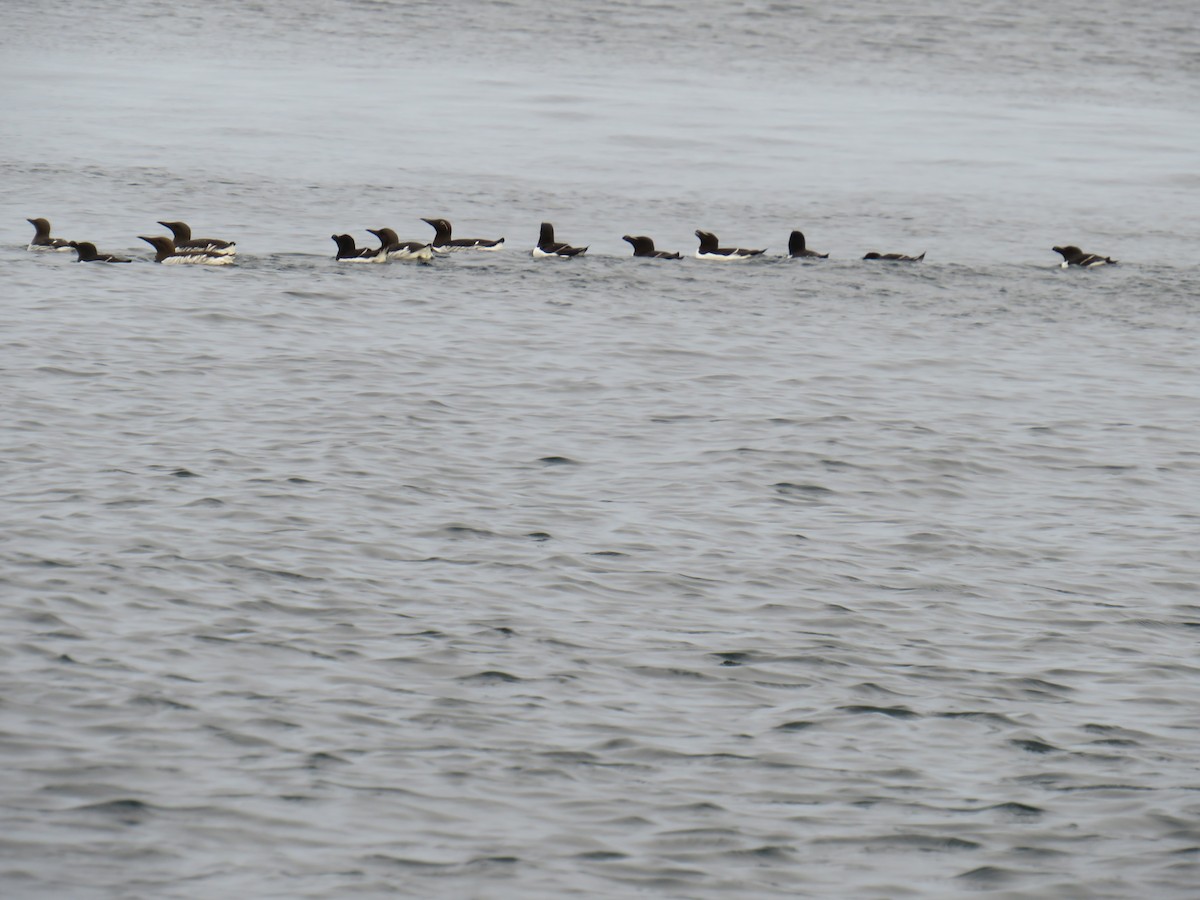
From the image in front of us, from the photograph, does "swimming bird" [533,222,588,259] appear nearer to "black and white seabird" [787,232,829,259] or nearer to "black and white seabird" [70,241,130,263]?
"black and white seabird" [787,232,829,259]

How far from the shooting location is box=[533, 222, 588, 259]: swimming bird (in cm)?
2917

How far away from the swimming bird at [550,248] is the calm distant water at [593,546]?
0.18m

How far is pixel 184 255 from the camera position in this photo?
26.9m

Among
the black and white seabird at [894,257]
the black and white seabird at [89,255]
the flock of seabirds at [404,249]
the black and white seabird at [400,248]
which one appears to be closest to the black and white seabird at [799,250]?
the flock of seabirds at [404,249]

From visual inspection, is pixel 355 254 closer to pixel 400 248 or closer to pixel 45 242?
pixel 400 248

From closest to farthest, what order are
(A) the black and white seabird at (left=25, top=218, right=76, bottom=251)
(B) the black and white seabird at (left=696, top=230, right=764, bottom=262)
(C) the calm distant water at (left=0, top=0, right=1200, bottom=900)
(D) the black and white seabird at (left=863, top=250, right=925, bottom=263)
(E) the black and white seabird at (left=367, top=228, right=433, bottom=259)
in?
(C) the calm distant water at (left=0, top=0, right=1200, bottom=900)
(A) the black and white seabird at (left=25, top=218, right=76, bottom=251)
(E) the black and white seabird at (left=367, top=228, right=433, bottom=259)
(B) the black and white seabird at (left=696, top=230, right=764, bottom=262)
(D) the black and white seabird at (left=863, top=250, right=925, bottom=263)

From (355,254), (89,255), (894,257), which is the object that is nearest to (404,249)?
(355,254)

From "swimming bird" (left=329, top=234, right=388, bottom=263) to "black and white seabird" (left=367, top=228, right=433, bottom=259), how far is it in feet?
0.27

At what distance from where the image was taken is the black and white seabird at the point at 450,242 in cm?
2923

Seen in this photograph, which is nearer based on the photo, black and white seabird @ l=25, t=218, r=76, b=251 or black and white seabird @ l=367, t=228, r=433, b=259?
black and white seabird @ l=25, t=218, r=76, b=251

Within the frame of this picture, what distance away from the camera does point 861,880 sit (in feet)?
30.8

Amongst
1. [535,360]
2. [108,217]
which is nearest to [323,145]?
[108,217]

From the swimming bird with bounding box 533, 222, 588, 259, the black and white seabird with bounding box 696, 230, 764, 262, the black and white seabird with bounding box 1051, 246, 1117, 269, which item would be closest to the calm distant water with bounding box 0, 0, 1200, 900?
the swimming bird with bounding box 533, 222, 588, 259

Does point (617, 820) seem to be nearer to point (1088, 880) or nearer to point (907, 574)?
point (1088, 880)
